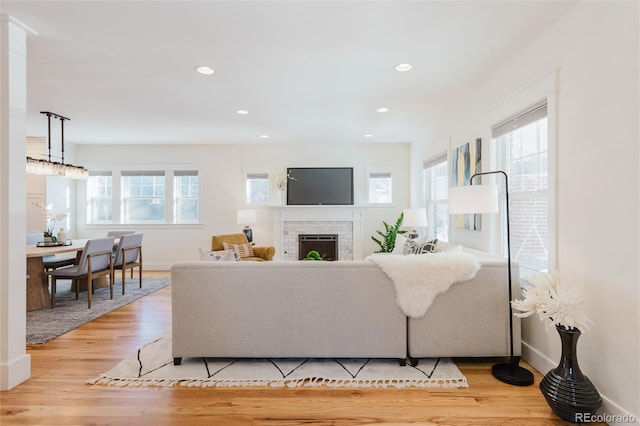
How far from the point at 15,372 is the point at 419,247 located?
3.61m

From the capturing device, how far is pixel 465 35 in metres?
2.48

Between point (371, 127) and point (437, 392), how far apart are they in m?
4.00

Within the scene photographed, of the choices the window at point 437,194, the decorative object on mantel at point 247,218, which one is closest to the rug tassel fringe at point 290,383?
the window at point 437,194

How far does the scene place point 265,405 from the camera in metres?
2.02

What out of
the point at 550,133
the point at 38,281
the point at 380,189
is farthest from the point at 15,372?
the point at 380,189

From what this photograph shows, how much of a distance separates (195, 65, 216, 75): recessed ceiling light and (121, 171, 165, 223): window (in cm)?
410

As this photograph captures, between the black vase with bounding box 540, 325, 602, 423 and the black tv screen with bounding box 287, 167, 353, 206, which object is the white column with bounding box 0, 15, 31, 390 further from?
the black tv screen with bounding box 287, 167, 353, 206

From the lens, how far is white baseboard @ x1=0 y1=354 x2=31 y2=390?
2.18 meters

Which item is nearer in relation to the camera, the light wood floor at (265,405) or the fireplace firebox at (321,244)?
the light wood floor at (265,405)

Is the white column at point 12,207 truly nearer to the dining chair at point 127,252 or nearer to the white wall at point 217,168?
the dining chair at point 127,252

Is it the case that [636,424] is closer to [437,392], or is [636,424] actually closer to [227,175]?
[437,392]

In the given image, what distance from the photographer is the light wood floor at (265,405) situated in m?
1.88

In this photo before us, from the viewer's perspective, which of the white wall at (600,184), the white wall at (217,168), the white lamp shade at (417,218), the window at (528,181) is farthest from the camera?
the white wall at (217,168)

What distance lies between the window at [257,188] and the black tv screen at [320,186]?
0.52 meters
